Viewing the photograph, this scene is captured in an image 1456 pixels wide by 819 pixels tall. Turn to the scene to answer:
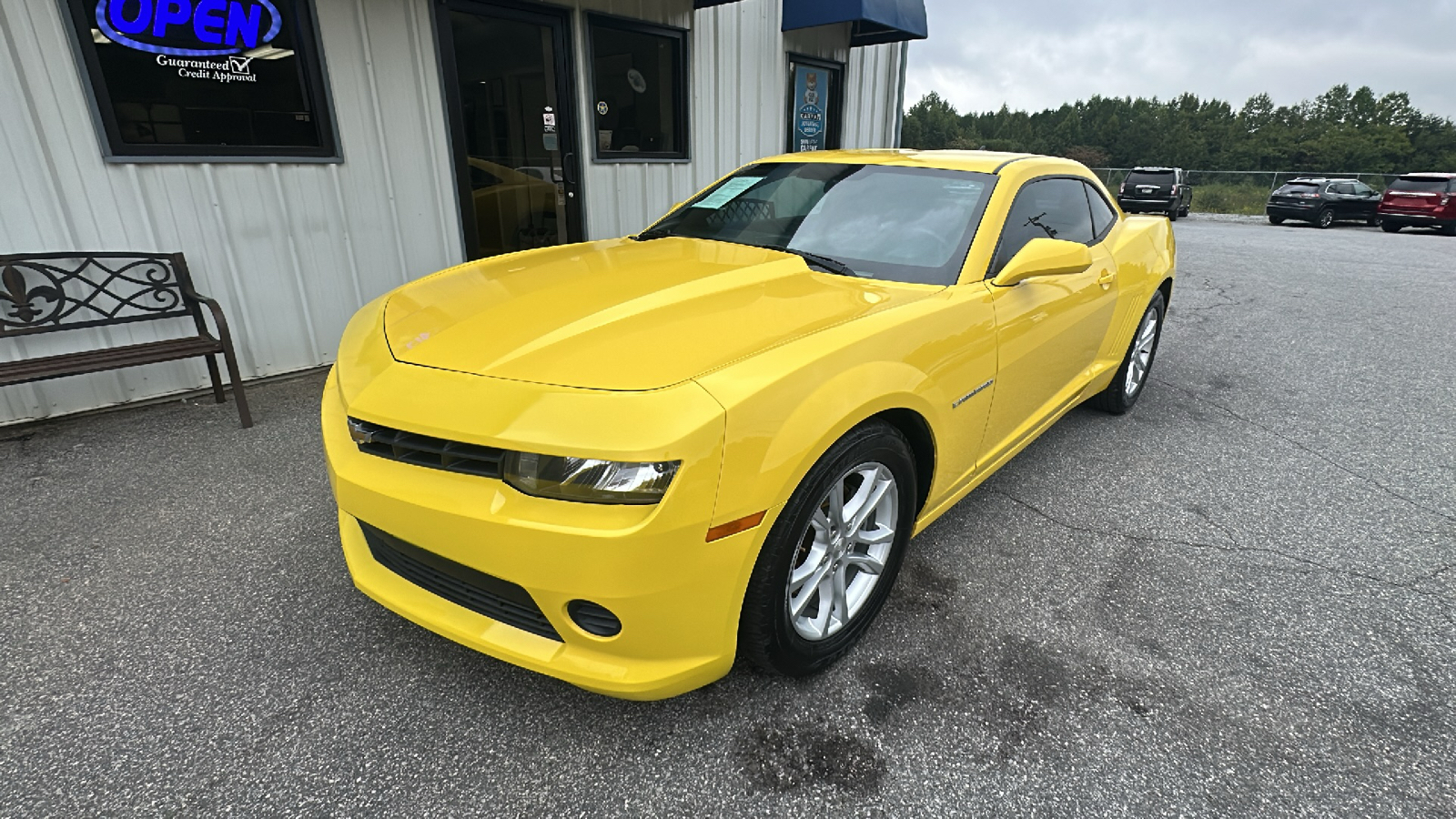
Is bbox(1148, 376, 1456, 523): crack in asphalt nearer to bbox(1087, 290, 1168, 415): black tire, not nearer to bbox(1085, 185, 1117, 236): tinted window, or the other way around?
bbox(1087, 290, 1168, 415): black tire

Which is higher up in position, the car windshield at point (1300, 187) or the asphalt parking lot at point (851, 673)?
the car windshield at point (1300, 187)

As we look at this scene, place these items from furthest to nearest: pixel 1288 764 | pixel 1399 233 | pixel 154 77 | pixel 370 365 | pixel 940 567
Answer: pixel 1399 233, pixel 154 77, pixel 940 567, pixel 370 365, pixel 1288 764

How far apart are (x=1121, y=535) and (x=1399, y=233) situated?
2343 centimetres

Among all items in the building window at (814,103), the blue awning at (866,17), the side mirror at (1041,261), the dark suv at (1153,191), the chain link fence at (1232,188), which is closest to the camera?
the side mirror at (1041,261)

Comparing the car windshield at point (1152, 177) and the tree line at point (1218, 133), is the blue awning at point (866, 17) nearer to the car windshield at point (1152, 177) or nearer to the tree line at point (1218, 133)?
the car windshield at point (1152, 177)

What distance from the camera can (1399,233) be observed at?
18.8 m

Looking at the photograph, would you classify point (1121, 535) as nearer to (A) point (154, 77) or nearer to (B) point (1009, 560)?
(B) point (1009, 560)

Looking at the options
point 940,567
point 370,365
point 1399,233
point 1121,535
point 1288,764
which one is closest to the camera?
point 1288,764

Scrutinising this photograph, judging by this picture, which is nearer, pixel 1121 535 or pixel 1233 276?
pixel 1121 535

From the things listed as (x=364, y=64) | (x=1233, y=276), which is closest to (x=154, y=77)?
(x=364, y=64)

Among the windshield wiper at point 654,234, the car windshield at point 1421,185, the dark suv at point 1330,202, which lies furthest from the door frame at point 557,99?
the dark suv at point 1330,202

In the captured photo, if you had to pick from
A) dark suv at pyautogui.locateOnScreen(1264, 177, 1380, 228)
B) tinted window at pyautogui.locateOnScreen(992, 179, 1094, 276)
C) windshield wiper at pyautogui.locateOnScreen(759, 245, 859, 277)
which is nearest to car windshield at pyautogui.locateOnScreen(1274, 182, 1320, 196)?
dark suv at pyautogui.locateOnScreen(1264, 177, 1380, 228)

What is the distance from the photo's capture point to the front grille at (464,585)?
169cm

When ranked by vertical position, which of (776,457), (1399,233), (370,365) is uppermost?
(370,365)
